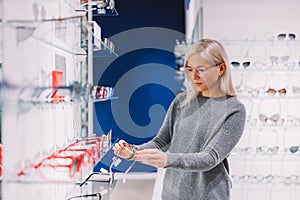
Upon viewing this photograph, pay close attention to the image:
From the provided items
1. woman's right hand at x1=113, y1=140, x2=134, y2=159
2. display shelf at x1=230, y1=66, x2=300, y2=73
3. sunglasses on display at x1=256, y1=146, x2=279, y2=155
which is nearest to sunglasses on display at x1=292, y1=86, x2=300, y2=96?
display shelf at x1=230, y1=66, x2=300, y2=73

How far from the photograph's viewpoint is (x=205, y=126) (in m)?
1.71

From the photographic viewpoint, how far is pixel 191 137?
67.7 inches

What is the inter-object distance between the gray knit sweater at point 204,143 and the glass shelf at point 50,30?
545mm

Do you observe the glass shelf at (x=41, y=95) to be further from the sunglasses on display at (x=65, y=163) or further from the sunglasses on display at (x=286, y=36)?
the sunglasses on display at (x=286, y=36)

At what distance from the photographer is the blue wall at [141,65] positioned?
172 inches

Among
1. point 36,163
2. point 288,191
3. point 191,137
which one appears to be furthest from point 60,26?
point 288,191

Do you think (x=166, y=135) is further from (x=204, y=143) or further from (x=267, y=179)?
(x=267, y=179)

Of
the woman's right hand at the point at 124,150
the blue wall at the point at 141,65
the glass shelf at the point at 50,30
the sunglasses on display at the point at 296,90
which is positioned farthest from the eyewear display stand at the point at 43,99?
the blue wall at the point at 141,65

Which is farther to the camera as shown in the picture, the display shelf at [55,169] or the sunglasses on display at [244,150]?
the sunglasses on display at [244,150]

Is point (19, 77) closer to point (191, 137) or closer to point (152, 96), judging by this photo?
point (191, 137)

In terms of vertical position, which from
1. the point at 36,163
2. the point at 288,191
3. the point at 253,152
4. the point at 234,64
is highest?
the point at 234,64

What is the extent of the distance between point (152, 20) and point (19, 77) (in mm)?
3305

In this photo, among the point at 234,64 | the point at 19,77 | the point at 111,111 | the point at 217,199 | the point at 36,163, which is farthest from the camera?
the point at 111,111

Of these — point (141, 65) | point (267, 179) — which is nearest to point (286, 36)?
point (267, 179)
